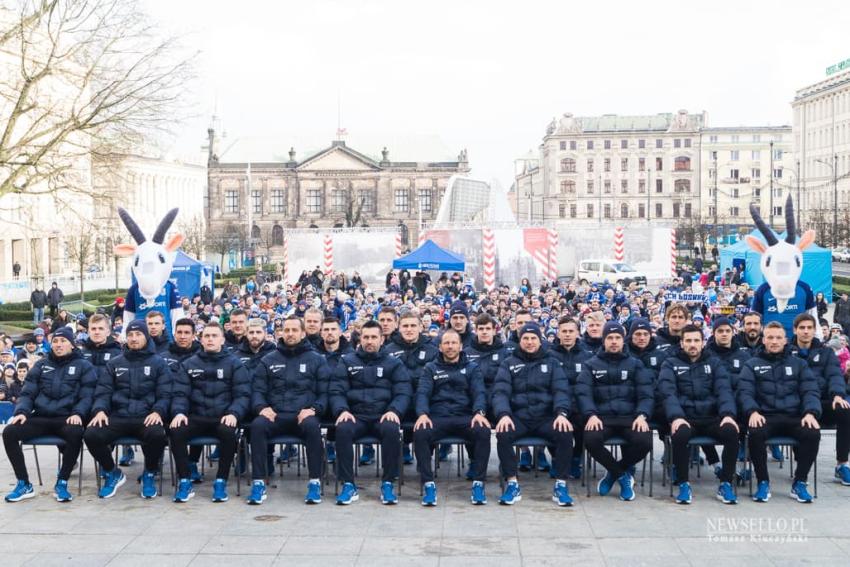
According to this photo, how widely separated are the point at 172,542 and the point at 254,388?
1972 mm

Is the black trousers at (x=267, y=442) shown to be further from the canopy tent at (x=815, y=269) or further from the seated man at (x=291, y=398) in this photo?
the canopy tent at (x=815, y=269)

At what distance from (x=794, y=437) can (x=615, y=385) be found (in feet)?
5.32

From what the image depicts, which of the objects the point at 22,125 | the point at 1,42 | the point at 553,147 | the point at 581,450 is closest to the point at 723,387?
the point at 581,450

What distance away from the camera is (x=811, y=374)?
10328 mm

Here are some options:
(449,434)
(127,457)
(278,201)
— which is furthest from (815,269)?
(278,201)

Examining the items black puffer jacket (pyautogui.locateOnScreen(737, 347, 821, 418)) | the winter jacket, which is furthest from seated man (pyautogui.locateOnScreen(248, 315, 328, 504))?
black puffer jacket (pyautogui.locateOnScreen(737, 347, 821, 418))

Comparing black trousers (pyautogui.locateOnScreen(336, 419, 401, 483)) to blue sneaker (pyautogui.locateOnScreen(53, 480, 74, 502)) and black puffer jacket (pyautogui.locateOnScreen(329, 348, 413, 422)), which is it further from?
blue sneaker (pyautogui.locateOnScreen(53, 480, 74, 502))

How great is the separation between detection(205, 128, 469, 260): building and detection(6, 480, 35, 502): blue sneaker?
101868 mm

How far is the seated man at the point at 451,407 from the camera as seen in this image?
10195 millimetres

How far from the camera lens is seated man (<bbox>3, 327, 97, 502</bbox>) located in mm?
10316

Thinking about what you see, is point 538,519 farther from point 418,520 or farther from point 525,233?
point 525,233

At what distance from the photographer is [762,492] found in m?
10.1

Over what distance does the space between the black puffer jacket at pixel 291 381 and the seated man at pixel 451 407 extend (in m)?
0.91

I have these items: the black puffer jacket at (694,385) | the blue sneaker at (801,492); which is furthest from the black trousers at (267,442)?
the blue sneaker at (801,492)
